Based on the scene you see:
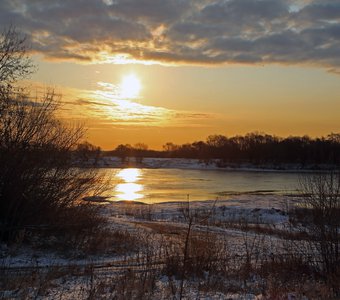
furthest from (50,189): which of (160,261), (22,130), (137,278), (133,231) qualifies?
(137,278)

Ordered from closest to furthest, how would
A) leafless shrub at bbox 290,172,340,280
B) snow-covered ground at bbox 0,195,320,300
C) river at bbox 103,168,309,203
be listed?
1. snow-covered ground at bbox 0,195,320,300
2. leafless shrub at bbox 290,172,340,280
3. river at bbox 103,168,309,203

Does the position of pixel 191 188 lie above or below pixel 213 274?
below

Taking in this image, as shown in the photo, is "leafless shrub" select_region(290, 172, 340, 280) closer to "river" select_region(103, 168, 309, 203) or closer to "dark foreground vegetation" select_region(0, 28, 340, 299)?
"dark foreground vegetation" select_region(0, 28, 340, 299)

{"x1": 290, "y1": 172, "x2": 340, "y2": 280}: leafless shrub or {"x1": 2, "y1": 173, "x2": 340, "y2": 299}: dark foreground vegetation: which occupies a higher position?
{"x1": 290, "y1": 172, "x2": 340, "y2": 280}: leafless shrub

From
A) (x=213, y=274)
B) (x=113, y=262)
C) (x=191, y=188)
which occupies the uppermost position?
(x=213, y=274)

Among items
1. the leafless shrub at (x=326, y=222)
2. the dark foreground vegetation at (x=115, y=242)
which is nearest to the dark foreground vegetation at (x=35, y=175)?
the dark foreground vegetation at (x=115, y=242)

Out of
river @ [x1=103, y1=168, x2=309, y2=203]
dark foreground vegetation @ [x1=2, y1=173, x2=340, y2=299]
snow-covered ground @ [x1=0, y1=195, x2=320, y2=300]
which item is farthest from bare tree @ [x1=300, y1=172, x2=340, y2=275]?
river @ [x1=103, y1=168, x2=309, y2=203]

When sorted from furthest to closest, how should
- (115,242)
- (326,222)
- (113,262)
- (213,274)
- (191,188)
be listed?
(191,188) < (115,242) < (113,262) < (326,222) < (213,274)

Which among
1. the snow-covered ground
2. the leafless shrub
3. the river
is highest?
the leafless shrub

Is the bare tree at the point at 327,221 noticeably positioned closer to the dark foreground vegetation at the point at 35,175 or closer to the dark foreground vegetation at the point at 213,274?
the dark foreground vegetation at the point at 213,274

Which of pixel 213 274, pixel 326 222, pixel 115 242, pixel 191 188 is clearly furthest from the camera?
pixel 191 188

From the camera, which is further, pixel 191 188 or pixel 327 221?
pixel 191 188

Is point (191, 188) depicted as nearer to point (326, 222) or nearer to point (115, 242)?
point (115, 242)

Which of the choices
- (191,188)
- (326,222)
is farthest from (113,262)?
(191,188)
